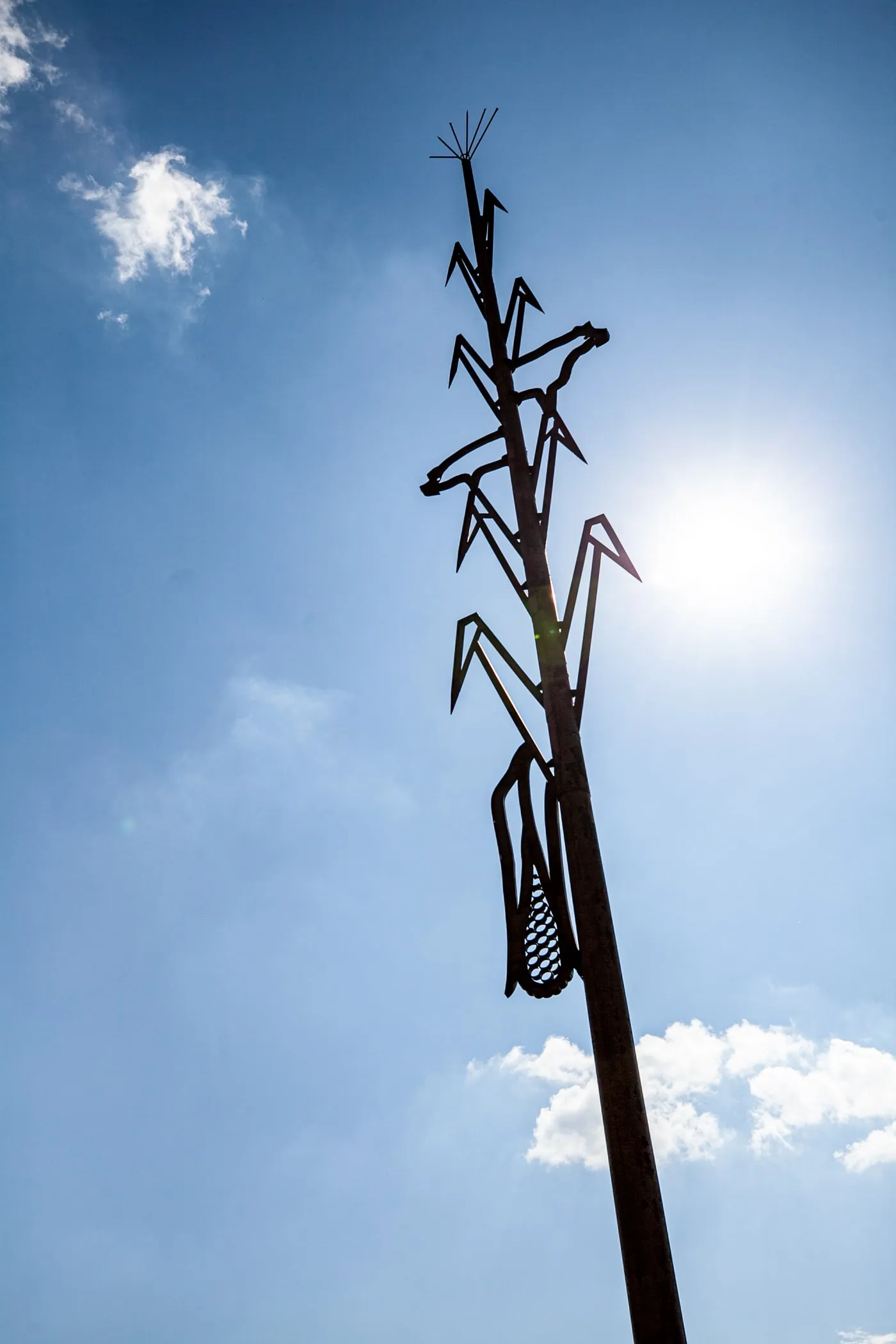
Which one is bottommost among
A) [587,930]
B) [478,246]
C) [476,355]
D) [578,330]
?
[587,930]

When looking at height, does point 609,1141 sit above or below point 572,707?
below

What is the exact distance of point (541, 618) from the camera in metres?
5.41

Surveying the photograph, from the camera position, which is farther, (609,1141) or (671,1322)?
(609,1141)

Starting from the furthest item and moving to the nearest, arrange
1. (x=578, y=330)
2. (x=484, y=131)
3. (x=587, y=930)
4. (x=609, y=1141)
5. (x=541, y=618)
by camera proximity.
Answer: (x=484, y=131) < (x=578, y=330) < (x=541, y=618) < (x=587, y=930) < (x=609, y=1141)

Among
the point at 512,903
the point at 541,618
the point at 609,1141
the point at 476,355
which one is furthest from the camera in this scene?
the point at 476,355

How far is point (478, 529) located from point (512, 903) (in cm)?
265

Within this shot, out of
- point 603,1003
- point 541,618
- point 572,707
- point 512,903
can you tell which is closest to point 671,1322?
point 603,1003

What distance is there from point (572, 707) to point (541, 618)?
0.63m

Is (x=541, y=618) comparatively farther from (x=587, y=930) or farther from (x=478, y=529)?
(x=587, y=930)

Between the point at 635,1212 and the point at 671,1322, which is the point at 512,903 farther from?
the point at 671,1322

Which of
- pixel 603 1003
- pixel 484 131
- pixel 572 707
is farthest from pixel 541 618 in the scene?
pixel 484 131

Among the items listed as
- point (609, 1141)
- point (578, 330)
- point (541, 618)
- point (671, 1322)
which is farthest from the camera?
point (578, 330)

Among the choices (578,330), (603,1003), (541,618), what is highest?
(578,330)

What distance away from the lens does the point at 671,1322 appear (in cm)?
363
